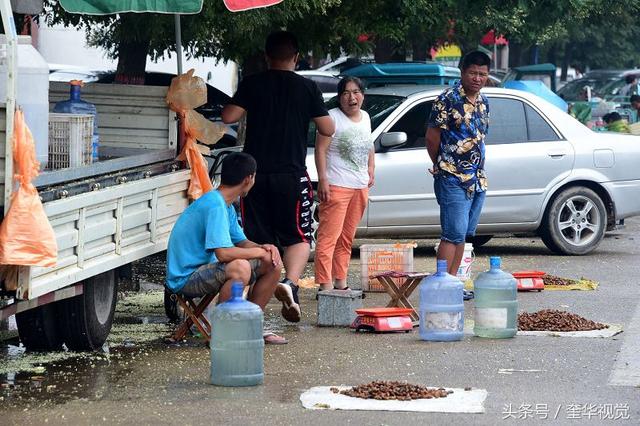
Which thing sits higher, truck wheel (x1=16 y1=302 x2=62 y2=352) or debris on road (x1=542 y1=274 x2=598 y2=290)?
truck wheel (x1=16 y1=302 x2=62 y2=352)

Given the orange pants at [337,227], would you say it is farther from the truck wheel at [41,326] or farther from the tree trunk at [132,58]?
the tree trunk at [132,58]

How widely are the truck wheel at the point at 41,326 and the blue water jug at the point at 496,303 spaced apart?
9.00 ft

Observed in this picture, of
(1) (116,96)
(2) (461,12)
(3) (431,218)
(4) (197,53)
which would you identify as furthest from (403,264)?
(2) (461,12)

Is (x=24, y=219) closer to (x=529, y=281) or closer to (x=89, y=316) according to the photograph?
(x=89, y=316)

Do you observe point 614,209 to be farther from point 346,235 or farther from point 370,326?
point 370,326

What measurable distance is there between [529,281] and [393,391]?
4541 millimetres

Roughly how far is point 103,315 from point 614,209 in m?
6.94

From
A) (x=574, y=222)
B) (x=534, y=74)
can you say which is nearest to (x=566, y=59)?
(x=534, y=74)

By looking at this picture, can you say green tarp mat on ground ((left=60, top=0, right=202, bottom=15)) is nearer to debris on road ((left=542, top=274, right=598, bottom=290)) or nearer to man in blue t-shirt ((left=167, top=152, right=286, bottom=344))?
man in blue t-shirt ((left=167, top=152, right=286, bottom=344))

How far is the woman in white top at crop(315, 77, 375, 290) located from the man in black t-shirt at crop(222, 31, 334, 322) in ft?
2.53

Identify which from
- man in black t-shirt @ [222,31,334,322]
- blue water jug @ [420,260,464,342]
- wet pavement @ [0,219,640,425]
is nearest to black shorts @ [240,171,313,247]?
man in black t-shirt @ [222,31,334,322]

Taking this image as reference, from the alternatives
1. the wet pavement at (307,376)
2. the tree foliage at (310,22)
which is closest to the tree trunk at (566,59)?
the tree foliage at (310,22)

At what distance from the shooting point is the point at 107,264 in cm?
819

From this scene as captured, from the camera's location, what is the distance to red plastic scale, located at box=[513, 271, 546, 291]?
449 inches
